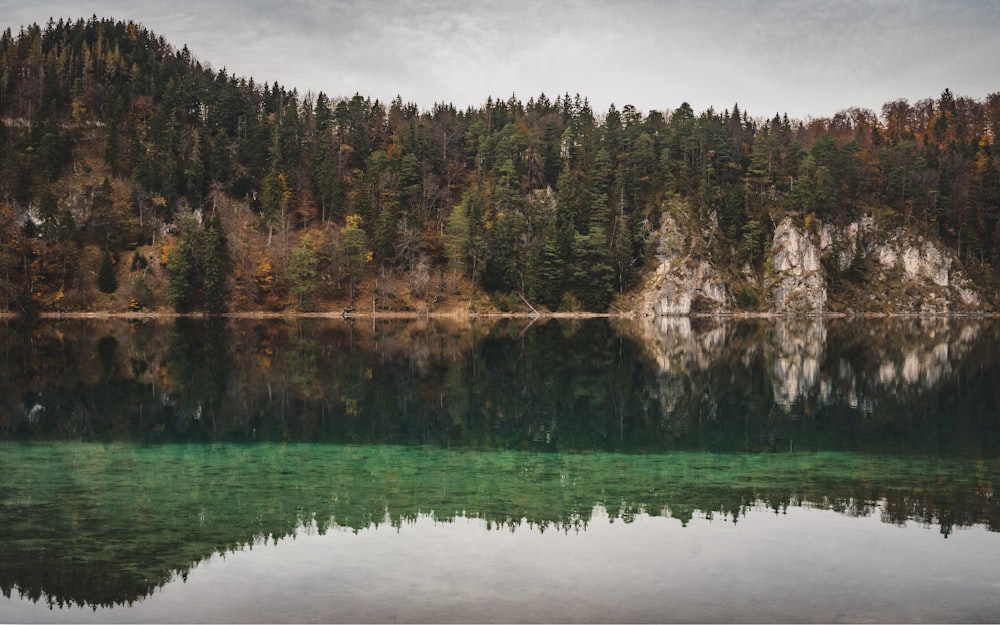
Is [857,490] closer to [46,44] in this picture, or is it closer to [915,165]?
[915,165]

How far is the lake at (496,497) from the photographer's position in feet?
38.9

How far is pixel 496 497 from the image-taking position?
17.8 metres

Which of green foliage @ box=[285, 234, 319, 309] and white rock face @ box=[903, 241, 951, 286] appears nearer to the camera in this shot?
green foliage @ box=[285, 234, 319, 309]

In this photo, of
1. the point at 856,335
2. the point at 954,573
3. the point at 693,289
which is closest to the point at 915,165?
the point at 693,289

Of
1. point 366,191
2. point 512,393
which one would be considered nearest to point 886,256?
point 366,191

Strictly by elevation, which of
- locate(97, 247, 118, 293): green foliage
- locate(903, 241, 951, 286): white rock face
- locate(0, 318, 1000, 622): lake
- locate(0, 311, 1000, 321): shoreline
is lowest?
locate(0, 318, 1000, 622): lake

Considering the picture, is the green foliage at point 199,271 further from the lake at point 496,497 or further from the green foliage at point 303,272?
the lake at point 496,497

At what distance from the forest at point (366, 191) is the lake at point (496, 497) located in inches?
2790

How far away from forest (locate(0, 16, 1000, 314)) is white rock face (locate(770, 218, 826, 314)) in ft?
11.8

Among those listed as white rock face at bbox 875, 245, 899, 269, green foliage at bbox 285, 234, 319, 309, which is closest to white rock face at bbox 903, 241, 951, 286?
white rock face at bbox 875, 245, 899, 269

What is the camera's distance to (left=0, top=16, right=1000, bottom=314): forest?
356 ft

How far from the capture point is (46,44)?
166500mm

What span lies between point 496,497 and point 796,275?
121448mm

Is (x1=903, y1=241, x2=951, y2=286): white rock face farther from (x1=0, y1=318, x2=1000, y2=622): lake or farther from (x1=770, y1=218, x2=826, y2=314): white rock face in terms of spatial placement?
(x1=0, y1=318, x2=1000, y2=622): lake
